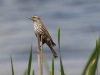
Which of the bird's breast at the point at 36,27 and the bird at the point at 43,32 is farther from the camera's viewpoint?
the bird's breast at the point at 36,27

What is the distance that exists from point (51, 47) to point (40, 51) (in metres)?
2.16

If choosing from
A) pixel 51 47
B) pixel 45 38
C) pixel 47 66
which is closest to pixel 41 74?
pixel 47 66

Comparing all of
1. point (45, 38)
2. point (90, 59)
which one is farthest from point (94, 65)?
point (45, 38)

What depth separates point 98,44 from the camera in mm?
1872

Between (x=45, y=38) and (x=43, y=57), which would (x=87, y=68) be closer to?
(x=43, y=57)

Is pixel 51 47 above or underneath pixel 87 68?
underneath

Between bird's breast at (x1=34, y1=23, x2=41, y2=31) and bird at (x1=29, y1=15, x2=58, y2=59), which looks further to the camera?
bird's breast at (x1=34, y1=23, x2=41, y2=31)

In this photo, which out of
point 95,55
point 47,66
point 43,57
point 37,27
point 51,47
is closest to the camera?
point 95,55

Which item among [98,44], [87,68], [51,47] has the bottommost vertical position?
[51,47]

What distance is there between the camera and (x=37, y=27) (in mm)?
5602

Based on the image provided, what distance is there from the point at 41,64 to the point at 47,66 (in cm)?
10

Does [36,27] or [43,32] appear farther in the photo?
[36,27]

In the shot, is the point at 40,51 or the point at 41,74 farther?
the point at 40,51

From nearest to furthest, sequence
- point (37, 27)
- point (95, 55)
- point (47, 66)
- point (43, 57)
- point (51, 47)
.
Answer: point (95, 55), point (47, 66), point (43, 57), point (51, 47), point (37, 27)
